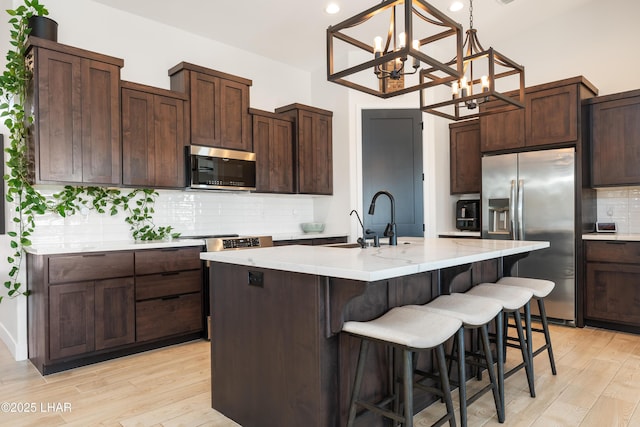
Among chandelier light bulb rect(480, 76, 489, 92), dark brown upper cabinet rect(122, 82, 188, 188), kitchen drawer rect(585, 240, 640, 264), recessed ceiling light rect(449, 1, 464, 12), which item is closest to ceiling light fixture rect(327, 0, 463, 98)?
chandelier light bulb rect(480, 76, 489, 92)

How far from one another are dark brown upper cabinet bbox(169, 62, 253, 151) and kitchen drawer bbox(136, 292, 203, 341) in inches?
59.4

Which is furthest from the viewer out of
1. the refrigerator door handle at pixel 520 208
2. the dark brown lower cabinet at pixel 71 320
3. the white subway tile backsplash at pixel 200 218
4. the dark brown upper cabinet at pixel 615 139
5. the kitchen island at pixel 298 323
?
the refrigerator door handle at pixel 520 208

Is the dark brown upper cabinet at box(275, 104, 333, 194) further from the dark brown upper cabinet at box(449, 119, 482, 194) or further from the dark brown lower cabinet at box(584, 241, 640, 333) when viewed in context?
the dark brown lower cabinet at box(584, 241, 640, 333)

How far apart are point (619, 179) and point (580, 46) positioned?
1.62 metres

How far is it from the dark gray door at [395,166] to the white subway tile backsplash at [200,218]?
35.4 inches

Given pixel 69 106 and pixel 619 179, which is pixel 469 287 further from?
pixel 69 106

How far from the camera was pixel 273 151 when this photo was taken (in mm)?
4820

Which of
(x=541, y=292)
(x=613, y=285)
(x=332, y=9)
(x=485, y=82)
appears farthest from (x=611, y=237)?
(x=332, y=9)

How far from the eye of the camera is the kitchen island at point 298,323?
5.86 ft

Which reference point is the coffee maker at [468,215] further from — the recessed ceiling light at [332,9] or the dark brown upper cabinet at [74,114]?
the dark brown upper cabinet at [74,114]

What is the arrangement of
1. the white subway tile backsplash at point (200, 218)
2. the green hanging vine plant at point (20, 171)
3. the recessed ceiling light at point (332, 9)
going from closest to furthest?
the green hanging vine plant at point (20, 171)
the white subway tile backsplash at point (200, 218)
the recessed ceiling light at point (332, 9)

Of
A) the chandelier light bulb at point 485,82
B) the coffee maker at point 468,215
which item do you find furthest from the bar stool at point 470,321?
the coffee maker at point 468,215

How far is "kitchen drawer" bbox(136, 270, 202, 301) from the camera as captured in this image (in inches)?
135

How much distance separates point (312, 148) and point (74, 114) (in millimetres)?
2664
